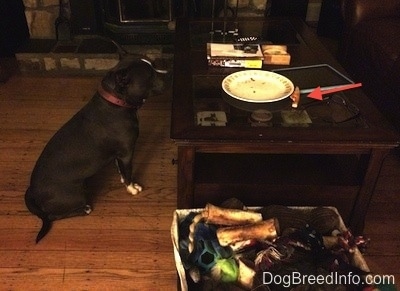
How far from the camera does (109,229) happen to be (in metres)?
1.55

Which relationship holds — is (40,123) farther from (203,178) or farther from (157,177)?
(203,178)

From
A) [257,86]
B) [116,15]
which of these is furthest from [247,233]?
[116,15]

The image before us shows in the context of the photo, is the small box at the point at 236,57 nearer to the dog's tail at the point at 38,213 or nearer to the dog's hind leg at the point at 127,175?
the dog's hind leg at the point at 127,175

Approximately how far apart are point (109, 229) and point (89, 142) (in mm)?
348

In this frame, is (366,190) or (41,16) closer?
(366,190)

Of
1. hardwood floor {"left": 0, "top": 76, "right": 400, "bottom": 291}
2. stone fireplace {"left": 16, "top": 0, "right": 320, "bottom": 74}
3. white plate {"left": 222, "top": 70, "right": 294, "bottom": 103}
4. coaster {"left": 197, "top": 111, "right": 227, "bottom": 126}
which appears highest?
white plate {"left": 222, "top": 70, "right": 294, "bottom": 103}

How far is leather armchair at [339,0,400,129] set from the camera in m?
1.88

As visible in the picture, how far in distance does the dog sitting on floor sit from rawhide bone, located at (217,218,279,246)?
1.77 feet

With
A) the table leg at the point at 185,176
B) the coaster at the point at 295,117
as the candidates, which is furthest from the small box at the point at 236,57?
the table leg at the point at 185,176

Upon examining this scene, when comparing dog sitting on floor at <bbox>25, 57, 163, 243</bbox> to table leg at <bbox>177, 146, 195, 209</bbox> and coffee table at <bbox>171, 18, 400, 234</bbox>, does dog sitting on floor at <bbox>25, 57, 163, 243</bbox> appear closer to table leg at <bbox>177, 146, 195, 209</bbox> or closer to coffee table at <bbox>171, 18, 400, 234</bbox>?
coffee table at <bbox>171, 18, 400, 234</bbox>

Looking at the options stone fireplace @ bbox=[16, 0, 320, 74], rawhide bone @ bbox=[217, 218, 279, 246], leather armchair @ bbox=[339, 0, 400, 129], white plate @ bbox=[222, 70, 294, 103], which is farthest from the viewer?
stone fireplace @ bbox=[16, 0, 320, 74]

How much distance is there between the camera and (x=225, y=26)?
1996 mm

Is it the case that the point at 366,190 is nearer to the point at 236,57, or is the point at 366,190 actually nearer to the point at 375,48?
the point at 236,57

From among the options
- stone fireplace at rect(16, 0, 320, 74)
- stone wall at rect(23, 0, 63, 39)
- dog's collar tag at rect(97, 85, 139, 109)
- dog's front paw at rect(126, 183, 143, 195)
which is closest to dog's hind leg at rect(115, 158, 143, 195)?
dog's front paw at rect(126, 183, 143, 195)
